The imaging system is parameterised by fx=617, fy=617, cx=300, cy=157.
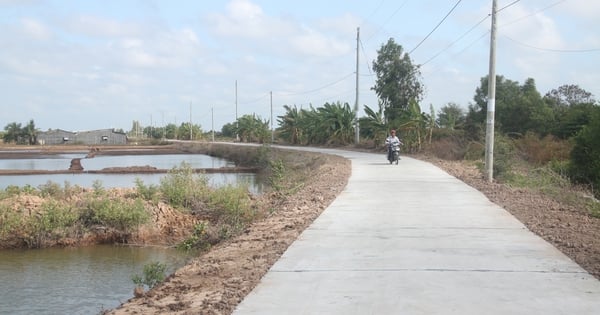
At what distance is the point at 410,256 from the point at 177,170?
48.6 ft

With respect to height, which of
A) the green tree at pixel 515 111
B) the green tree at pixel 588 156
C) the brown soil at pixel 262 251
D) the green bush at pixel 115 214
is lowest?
the green bush at pixel 115 214

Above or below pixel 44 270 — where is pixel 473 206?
above

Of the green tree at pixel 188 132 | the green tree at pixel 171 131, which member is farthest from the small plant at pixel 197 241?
the green tree at pixel 171 131

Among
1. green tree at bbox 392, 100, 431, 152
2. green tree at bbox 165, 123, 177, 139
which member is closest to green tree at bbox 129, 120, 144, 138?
green tree at bbox 165, 123, 177, 139

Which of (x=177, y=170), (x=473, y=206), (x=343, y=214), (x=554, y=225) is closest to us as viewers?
(x=554, y=225)

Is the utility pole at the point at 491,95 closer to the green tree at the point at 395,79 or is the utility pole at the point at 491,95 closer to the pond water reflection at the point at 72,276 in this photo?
the pond water reflection at the point at 72,276

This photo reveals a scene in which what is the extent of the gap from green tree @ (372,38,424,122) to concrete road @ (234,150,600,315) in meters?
37.0

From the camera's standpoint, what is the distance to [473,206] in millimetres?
13578

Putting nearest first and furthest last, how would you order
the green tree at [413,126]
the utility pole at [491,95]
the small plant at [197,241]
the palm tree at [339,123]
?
the small plant at [197,241], the utility pole at [491,95], the green tree at [413,126], the palm tree at [339,123]

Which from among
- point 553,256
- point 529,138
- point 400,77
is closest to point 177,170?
point 553,256

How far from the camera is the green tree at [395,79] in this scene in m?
49.2

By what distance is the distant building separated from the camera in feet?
414

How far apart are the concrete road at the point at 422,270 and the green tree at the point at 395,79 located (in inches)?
1455

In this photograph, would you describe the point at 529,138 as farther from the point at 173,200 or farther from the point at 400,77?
the point at 173,200
